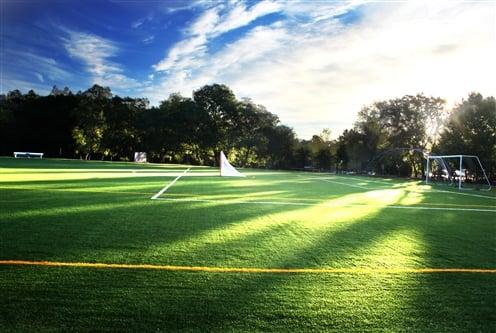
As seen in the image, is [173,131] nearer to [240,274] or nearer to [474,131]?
[474,131]

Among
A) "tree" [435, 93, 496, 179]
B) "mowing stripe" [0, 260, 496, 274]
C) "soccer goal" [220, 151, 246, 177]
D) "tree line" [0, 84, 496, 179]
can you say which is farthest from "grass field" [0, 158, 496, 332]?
"tree line" [0, 84, 496, 179]

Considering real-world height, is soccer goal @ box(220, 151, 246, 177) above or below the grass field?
above

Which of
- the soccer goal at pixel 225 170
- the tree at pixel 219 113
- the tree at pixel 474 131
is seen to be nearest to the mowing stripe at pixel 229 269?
the soccer goal at pixel 225 170

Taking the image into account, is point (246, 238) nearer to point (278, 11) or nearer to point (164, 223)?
point (164, 223)

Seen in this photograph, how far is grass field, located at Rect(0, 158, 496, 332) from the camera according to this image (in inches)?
107

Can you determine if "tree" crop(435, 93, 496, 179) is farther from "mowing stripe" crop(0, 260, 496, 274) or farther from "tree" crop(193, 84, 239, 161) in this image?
"tree" crop(193, 84, 239, 161)

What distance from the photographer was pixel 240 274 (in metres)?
3.70

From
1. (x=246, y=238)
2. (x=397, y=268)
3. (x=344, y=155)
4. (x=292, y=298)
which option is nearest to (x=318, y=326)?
(x=292, y=298)

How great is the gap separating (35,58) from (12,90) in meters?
40.1

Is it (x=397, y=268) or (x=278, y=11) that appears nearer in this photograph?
(x=397, y=268)

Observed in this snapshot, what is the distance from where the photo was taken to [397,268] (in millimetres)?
4082

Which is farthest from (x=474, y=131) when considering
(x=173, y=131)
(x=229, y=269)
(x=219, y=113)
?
(x=173, y=131)

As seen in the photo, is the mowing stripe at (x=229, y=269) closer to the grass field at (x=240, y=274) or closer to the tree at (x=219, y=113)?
the grass field at (x=240, y=274)

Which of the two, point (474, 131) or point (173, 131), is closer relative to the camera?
point (474, 131)
